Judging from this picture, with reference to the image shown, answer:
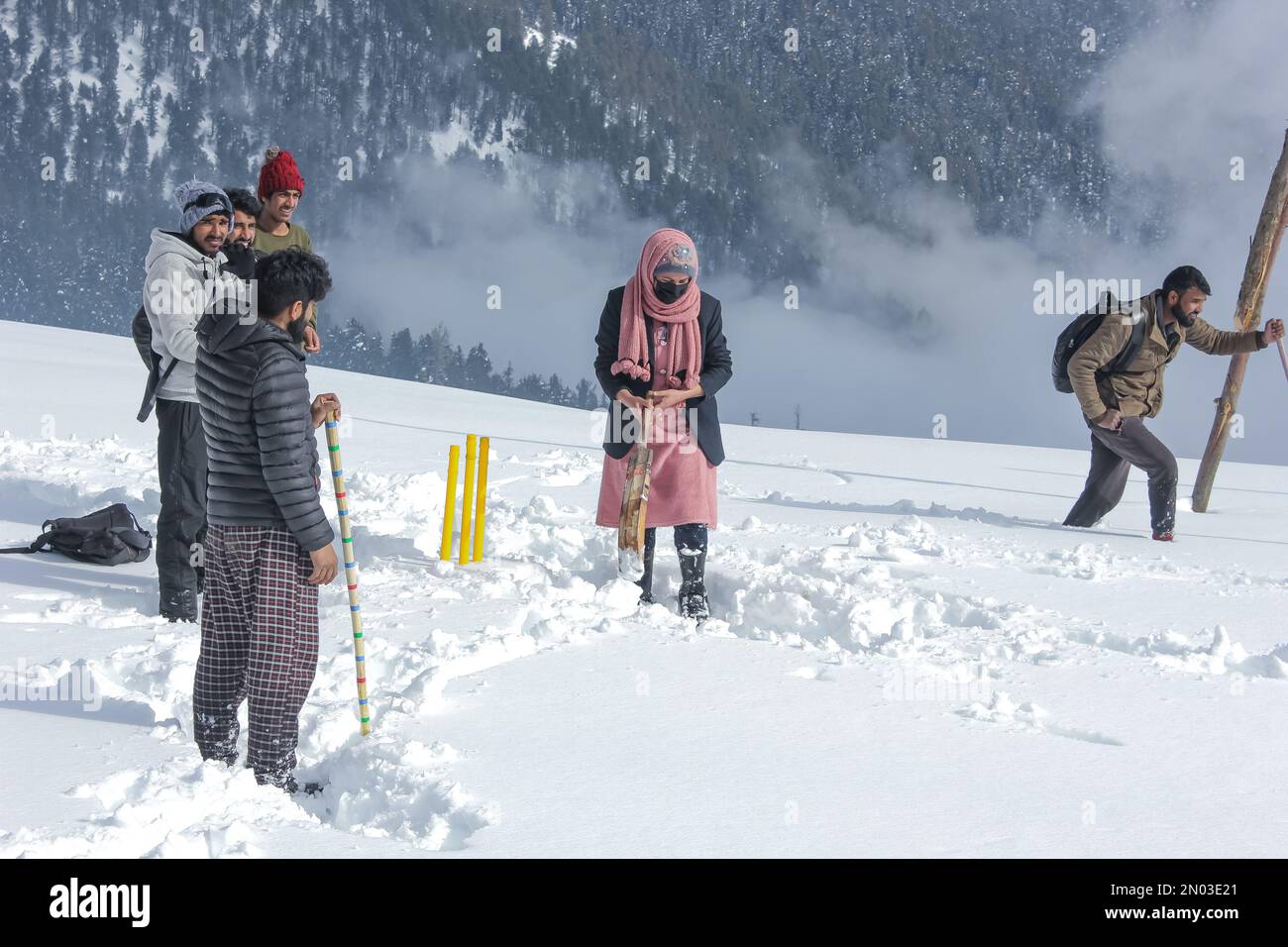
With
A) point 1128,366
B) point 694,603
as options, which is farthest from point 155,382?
point 1128,366

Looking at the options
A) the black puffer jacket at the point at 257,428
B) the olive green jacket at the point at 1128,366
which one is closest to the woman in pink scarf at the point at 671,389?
the black puffer jacket at the point at 257,428

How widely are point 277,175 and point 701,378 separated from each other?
8.74 ft

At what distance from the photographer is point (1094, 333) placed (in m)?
7.53

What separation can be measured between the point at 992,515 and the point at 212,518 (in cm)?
678

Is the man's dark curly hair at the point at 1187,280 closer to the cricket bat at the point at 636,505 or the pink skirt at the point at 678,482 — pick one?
the pink skirt at the point at 678,482

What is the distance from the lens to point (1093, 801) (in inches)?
129

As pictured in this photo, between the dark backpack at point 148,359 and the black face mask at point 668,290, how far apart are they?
2261 millimetres

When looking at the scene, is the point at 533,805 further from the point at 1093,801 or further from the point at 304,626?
the point at 1093,801

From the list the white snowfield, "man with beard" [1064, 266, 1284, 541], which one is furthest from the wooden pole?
"man with beard" [1064, 266, 1284, 541]

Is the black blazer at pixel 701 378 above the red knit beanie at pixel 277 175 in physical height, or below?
below

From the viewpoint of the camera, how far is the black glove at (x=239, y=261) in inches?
202

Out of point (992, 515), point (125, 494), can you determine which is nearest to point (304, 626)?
point (125, 494)

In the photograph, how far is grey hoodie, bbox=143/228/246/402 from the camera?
15.9ft

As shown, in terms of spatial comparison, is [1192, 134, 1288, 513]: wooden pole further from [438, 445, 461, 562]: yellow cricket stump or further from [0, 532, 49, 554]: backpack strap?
[0, 532, 49, 554]: backpack strap
